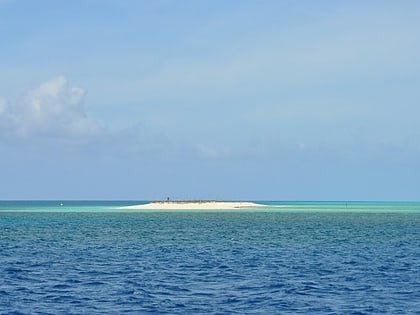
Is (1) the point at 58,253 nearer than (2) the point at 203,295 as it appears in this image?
No

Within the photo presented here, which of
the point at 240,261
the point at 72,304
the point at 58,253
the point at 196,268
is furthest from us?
the point at 58,253

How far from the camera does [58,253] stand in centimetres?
6241

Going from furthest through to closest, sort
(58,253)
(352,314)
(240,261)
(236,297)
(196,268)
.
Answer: (58,253)
(240,261)
(196,268)
(236,297)
(352,314)

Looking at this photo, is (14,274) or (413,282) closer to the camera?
(413,282)

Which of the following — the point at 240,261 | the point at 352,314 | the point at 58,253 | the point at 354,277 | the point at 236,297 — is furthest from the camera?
the point at 58,253

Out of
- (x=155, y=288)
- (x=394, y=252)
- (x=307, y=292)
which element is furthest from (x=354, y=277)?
(x=394, y=252)

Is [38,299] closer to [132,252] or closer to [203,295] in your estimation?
[203,295]

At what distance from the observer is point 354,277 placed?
150ft

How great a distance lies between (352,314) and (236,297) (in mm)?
7448

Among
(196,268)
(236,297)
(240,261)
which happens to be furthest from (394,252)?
(236,297)

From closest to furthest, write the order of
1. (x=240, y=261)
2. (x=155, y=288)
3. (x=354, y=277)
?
(x=155, y=288)
(x=354, y=277)
(x=240, y=261)

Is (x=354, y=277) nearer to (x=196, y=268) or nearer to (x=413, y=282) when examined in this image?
(x=413, y=282)

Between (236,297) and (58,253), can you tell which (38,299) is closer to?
(236,297)

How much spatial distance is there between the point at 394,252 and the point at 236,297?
99.5ft
